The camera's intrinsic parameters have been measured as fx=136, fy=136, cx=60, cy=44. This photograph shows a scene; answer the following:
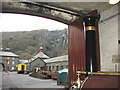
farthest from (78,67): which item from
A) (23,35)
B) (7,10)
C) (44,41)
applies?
(23,35)

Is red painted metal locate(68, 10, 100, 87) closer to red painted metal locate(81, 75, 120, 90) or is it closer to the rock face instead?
red painted metal locate(81, 75, 120, 90)

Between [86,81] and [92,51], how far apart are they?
581mm

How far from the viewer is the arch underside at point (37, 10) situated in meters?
4.89

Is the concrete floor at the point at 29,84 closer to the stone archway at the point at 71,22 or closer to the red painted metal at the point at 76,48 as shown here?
the red painted metal at the point at 76,48

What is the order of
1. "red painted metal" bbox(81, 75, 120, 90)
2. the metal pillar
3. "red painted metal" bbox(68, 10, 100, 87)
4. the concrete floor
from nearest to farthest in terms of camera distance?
"red painted metal" bbox(81, 75, 120, 90), the metal pillar, "red painted metal" bbox(68, 10, 100, 87), the concrete floor

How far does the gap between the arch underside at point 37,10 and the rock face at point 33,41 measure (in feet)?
147

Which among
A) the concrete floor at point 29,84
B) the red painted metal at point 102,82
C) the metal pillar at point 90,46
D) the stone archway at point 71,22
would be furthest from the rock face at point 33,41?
the red painted metal at point 102,82

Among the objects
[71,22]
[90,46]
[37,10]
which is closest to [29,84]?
[71,22]

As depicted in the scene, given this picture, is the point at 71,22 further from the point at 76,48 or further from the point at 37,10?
the point at 37,10

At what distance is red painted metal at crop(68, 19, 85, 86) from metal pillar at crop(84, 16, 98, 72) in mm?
2182

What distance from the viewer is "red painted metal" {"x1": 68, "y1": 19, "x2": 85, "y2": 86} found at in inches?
191

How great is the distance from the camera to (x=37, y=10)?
5.21 meters

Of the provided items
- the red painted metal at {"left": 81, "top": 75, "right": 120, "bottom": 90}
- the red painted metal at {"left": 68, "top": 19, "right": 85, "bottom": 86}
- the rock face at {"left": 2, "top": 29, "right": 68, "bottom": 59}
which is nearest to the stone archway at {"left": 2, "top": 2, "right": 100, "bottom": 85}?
the red painted metal at {"left": 68, "top": 19, "right": 85, "bottom": 86}

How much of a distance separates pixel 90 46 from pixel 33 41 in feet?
214
